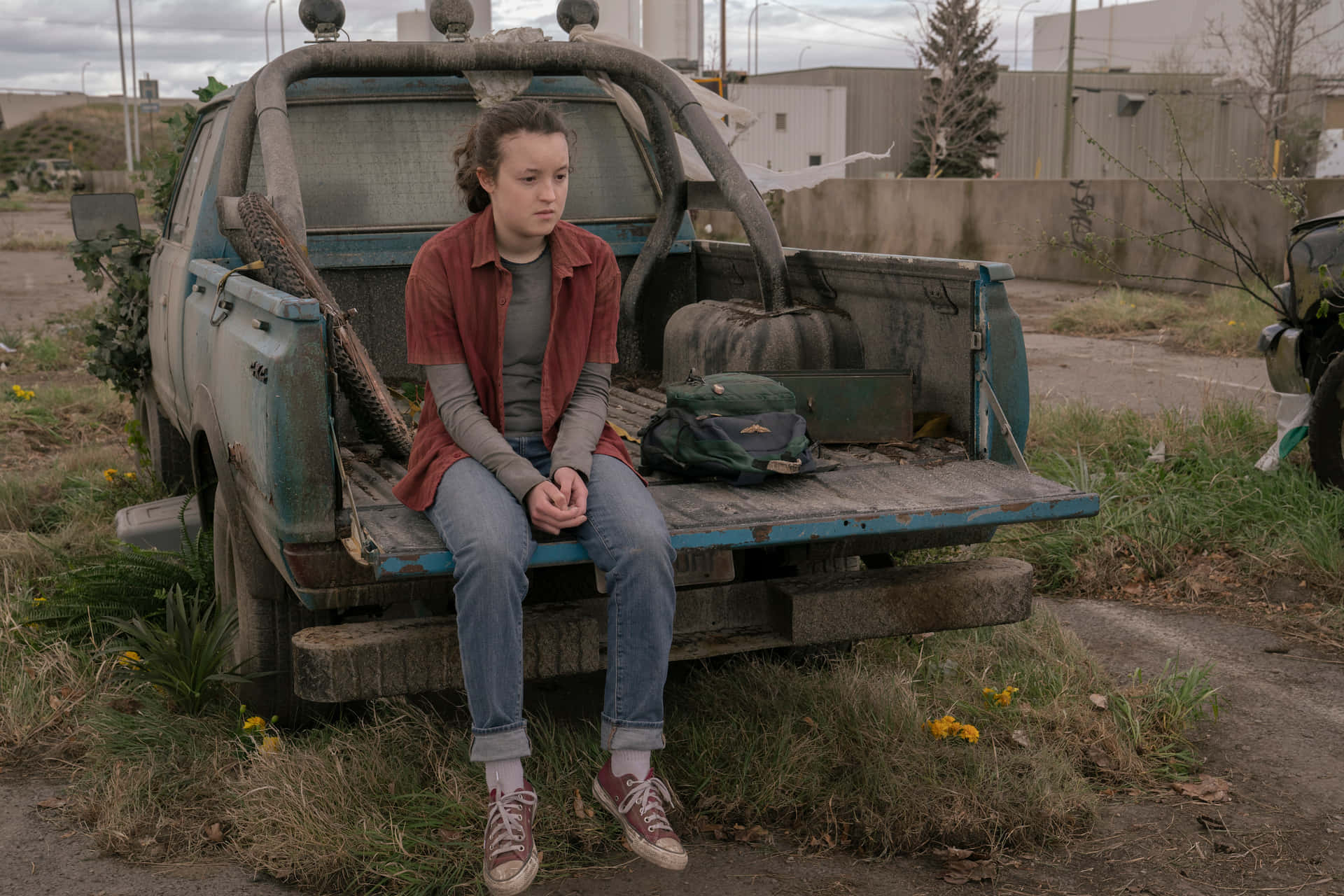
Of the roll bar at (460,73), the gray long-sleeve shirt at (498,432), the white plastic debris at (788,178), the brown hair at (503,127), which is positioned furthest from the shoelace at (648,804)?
the white plastic debris at (788,178)

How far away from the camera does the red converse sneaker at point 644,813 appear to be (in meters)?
2.90

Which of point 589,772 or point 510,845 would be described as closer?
point 510,845

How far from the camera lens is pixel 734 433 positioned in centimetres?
349

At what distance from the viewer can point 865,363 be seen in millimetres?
4395

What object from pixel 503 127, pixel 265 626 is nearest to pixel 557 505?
pixel 503 127

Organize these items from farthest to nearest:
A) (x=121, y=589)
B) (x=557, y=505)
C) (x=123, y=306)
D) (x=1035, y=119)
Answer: (x=1035, y=119) → (x=123, y=306) → (x=121, y=589) → (x=557, y=505)

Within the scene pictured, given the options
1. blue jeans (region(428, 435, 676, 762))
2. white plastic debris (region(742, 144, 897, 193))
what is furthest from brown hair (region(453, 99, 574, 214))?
white plastic debris (region(742, 144, 897, 193))

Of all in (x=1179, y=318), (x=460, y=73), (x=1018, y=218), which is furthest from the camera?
(x=1018, y=218)

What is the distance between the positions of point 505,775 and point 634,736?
299mm

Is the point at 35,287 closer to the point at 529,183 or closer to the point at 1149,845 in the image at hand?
the point at 529,183

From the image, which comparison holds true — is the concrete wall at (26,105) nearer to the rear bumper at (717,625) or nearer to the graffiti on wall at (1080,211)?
the graffiti on wall at (1080,211)

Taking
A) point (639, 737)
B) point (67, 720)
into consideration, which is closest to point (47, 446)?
point (67, 720)

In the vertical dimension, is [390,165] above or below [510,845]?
above

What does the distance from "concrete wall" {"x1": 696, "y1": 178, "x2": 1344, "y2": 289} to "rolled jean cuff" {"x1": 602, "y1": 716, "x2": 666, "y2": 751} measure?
9.41 meters
